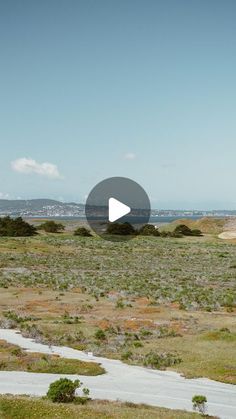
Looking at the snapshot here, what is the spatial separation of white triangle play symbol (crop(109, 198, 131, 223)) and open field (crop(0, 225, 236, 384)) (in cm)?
821

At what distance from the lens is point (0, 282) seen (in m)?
67.8

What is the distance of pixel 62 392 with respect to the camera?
20.9m

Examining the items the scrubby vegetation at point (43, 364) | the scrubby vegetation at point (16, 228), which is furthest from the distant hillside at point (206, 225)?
the scrubby vegetation at point (43, 364)

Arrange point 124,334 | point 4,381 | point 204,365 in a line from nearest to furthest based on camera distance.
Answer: point 4,381 < point 204,365 < point 124,334

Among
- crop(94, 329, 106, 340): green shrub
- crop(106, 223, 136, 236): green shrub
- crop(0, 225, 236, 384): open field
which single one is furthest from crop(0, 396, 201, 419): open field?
crop(106, 223, 136, 236): green shrub

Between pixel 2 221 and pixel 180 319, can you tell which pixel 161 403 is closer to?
pixel 180 319

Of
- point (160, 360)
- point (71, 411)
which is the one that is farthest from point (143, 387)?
point (71, 411)

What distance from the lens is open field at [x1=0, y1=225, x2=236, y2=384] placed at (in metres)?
32.6

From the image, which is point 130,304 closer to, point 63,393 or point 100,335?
point 100,335

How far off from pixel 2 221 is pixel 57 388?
448 feet

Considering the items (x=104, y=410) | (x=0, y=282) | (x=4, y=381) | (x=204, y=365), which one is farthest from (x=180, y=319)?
(x=0, y=282)

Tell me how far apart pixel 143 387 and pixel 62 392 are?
4.81 m

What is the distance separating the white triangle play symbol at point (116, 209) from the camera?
35.4m

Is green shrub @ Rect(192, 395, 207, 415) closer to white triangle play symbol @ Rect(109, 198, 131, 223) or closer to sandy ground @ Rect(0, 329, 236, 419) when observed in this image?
sandy ground @ Rect(0, 329, 236, 419)
